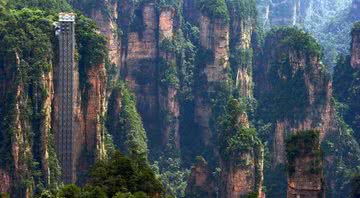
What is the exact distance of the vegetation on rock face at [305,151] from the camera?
4969 cm

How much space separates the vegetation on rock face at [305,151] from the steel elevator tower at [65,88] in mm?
12377

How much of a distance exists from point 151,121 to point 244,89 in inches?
347

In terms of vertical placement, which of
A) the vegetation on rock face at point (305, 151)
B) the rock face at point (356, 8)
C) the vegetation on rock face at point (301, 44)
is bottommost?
the vegetation on rock face at point (305, 151)

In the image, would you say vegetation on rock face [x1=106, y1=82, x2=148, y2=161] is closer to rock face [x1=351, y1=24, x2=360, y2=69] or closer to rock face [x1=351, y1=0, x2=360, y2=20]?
rock face [x1=351, y1=24, x2=360, y2=69]

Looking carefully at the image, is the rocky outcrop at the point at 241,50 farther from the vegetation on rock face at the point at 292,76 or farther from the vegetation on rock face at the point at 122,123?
the vegetation on rock face at the point at 122,123

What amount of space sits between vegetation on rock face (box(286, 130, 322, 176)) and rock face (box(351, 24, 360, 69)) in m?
25.7

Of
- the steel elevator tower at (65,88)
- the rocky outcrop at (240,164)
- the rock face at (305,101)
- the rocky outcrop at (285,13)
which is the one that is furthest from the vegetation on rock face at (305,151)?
the rocky outcrop at (285,13)

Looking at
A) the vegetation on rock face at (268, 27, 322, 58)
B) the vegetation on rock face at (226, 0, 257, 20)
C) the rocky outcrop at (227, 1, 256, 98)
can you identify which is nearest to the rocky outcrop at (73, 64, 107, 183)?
the vegetation on rock face at (268, 27, 322, 58)

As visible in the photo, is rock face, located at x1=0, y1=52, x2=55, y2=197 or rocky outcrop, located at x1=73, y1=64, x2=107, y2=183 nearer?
rock face, located at x1=0, y1=52, x2=55, y2=197

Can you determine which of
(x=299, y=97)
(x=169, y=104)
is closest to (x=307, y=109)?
(x=299, y=97)

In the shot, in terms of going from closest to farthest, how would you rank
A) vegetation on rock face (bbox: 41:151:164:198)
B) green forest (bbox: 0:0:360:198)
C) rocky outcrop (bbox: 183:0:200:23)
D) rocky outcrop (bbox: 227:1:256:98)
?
vegetation on rock face (bbox: 41:151:164:198), green forest (bbox: 0:0:360:198), rocky outcrop (bbox: 227:1:256:98), rocky outcrop (bbox: 183:0:200:23)

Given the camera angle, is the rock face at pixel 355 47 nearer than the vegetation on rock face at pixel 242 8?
Yes

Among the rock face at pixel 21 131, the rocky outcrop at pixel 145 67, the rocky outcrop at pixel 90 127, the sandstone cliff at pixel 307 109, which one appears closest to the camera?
the rock face at pixel 21 131

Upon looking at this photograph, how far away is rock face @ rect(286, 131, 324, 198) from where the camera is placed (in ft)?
162
